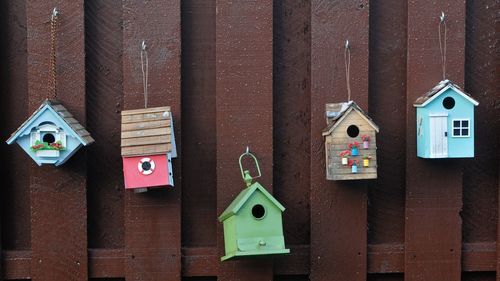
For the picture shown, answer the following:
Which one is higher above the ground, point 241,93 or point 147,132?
point 241,93

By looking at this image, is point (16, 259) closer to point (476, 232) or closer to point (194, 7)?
point (194, 7)

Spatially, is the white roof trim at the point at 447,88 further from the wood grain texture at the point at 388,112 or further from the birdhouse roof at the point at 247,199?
the birdhouse roof at the point at 247,199

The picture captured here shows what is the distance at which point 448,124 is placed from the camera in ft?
10.5

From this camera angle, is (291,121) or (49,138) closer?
(49,138)

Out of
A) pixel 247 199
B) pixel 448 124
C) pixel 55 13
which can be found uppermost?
pixel 55 13

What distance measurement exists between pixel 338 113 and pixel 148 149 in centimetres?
86

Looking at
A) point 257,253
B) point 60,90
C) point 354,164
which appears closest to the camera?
point 257,253

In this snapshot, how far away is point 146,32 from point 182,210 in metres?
0.84

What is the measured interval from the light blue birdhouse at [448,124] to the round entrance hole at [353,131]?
31cm

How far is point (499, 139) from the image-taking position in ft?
11.1

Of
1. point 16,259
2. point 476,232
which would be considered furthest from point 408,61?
point 16,259

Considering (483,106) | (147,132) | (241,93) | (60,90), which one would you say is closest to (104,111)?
(60,90)

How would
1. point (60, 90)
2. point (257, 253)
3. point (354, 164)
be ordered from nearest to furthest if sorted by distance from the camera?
Answer: point (257, 253) → point (354, 164) → point (60, 90)

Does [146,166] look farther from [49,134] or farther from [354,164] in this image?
[354,164]
